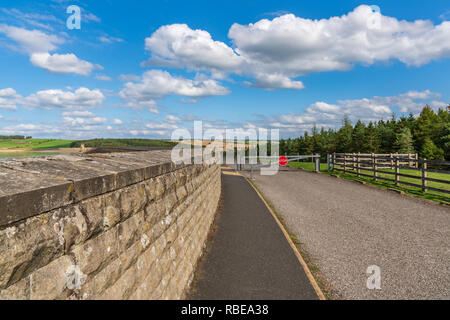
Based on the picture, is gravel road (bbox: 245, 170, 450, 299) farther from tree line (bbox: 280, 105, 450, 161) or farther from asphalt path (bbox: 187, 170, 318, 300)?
tree line (bbox: 280, 105, 450, 161)

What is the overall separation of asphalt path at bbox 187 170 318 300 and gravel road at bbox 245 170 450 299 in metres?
0.61

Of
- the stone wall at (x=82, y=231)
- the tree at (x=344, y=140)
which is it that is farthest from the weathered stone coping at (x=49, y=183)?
the tree at (x=344, y=140)

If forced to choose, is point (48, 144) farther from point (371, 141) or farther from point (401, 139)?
point (371, 141)

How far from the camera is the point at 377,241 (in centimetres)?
677

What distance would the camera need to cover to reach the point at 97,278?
6.12ft

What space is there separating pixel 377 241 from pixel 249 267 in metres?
3.77

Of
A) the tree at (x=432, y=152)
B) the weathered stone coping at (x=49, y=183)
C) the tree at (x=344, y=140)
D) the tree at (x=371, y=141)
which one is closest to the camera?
the weathered stone coping at (x=49, y=183)

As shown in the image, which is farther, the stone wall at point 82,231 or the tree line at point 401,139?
the tree line at point 401,139

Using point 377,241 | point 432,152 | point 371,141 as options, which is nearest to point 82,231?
point 377,241

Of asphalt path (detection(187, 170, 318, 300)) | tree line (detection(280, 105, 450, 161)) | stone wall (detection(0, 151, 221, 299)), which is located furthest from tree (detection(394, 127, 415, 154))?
stone wall (detection(0, 151, 221, 299))

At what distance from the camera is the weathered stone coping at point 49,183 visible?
1282 mm

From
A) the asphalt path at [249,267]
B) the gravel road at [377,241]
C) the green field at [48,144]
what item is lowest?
the gravel road at [377,241]

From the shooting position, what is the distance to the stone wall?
131 cm

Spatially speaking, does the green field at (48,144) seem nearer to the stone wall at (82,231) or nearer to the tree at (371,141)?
the stone wall at (82,231)
